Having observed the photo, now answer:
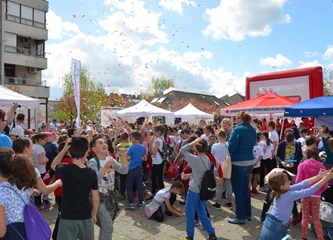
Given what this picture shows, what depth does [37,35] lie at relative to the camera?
114 feet

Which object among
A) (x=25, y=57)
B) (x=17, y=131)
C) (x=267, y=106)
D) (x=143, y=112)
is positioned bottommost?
(x=17, y=131)

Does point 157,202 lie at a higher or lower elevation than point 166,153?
lower

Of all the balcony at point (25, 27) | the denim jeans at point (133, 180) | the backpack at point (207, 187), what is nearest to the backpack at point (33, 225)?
the backpack at point (207, 187)

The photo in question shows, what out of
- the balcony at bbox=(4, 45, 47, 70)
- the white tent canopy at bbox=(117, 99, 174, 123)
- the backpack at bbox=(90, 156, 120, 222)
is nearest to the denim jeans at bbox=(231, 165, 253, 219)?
the backpack at bbox=(90, 156, 120, 222)

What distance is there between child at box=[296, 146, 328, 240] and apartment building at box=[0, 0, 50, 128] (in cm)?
2995

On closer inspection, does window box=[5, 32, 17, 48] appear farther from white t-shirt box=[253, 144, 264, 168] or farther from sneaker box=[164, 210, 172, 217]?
sneaker box=[164, 210, 172, 217]

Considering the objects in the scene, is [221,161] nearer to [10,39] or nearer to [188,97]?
[10,39]

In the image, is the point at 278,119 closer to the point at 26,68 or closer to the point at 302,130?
the point at 302,130

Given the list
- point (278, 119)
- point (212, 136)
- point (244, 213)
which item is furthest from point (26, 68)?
point (244, 213)

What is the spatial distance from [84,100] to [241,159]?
3859 cm

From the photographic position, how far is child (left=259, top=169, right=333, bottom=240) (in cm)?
374

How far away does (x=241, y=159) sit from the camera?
5.93 m

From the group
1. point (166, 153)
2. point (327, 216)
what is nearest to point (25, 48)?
point (166, 153)

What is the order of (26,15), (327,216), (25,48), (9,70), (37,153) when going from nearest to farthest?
1. (327,216)
2. (37,153)
3. (9,70)
4. (26,15)
5. (25,48)
